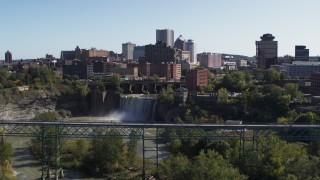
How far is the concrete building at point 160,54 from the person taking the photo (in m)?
131

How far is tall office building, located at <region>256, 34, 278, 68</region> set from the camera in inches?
5162

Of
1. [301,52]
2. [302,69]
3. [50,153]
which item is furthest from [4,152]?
[301,52]

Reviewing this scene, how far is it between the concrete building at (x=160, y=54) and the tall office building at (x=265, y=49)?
23.8 meters

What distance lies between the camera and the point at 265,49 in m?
132

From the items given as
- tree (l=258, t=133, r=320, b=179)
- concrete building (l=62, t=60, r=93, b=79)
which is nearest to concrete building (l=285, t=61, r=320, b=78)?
concrete building (l=62, t=60, r=93, b=79)

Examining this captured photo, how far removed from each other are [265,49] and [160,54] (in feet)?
96.7

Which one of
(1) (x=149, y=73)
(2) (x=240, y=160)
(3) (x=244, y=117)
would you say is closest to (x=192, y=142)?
(2) (x=240, y=160)

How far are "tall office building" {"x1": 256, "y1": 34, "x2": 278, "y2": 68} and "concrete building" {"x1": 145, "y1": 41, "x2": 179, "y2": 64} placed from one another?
937 inches

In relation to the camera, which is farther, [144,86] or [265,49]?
[265,49]

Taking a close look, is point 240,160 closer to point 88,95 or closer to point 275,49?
point 88,95

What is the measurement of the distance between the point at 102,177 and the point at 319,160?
1492 centimetres

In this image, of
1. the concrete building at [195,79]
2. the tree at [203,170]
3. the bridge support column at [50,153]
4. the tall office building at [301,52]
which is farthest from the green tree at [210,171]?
the tall office building at [301,52]

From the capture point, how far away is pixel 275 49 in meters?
132

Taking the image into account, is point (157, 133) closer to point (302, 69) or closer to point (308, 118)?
point (308, 118)
